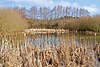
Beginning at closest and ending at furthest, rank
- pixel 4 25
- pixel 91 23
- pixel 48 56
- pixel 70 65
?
pixel 70 65 → pixel 48 56 → pixel 4 25 → pixel 91 23

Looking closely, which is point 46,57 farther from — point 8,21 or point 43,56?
point 8,21

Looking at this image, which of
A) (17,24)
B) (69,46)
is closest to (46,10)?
(17,24)

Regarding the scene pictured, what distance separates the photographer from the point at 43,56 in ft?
31.7

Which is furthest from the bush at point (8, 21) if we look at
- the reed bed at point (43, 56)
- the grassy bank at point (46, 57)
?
the grassy bank at point (46, 57)

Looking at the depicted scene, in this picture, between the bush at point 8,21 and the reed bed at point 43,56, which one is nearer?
the reed bed at point 43,56

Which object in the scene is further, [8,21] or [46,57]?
[8,21]

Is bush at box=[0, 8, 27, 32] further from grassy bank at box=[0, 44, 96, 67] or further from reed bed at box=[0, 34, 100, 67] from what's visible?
grassy bank at box=[0, 44, 96, 67]

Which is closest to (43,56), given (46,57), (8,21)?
(46,57)

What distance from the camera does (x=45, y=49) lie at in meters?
10.3

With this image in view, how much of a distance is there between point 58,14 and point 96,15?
2982cm

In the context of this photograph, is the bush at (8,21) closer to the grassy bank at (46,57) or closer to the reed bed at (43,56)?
the reed bed at (43,56)

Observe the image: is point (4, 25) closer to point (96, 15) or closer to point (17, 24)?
point (17, 24)

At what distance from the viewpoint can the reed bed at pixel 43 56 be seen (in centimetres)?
672

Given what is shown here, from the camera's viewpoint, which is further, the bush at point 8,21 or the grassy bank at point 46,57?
the bush at point 8,21
